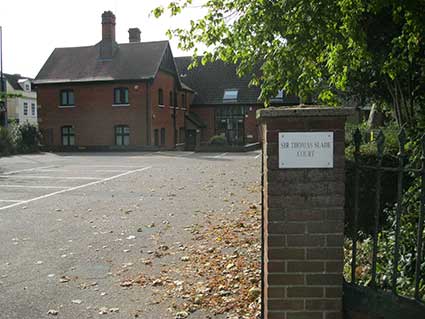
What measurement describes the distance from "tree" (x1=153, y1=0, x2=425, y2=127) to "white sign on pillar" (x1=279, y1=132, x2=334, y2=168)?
2.40 meters

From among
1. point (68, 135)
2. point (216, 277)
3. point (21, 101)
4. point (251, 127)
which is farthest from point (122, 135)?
point (21, 101)

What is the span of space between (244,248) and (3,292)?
2.97m

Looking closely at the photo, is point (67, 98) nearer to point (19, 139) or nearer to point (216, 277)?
point (19, 139)

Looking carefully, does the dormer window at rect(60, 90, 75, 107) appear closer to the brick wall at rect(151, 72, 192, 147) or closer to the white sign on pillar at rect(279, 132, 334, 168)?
the brick wall at rect(151, 72, 192, 147)

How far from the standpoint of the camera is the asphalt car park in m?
4.73

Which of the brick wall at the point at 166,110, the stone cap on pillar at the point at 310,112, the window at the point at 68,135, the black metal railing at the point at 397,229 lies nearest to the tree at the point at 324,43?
the black metal railing at the point at 397,229

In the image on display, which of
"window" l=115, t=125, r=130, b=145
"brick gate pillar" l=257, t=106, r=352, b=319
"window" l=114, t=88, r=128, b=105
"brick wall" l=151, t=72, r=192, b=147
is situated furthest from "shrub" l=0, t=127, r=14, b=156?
"brick gate pillar" l=257, t=106, r=352, b=319

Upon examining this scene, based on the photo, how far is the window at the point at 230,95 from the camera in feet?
152

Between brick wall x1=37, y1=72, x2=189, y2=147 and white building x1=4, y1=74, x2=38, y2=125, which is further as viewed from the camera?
white building x1=4, y1=74, x2=38, y2=125

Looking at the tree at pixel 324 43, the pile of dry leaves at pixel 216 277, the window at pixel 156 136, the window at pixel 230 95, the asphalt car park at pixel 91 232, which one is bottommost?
the asphalt car park at pixel 91 232

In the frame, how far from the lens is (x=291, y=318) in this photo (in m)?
3.65

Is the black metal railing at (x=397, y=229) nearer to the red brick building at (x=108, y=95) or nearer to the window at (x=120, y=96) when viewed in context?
the red brick building at (x=108, y=95)

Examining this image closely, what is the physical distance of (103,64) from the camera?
39.8m

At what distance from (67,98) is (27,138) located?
5.39 meters
